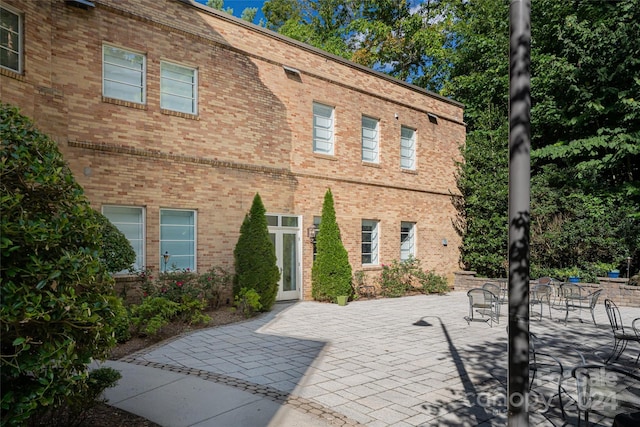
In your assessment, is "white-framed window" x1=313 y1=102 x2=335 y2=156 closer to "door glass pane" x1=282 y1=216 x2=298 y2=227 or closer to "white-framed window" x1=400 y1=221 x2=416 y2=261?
"door glass pane" x1=282 y1=216 x2=298 y2=227

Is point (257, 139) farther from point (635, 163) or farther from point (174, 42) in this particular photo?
point (635, 163)

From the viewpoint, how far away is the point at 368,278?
1484 centimetres

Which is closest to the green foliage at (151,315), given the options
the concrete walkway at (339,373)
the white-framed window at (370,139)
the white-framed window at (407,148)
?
the concrete walkway at (339,373)

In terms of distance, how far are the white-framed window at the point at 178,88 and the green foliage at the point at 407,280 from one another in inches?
332

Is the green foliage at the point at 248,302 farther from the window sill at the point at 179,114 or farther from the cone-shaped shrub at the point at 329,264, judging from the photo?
the window sill at the point at 179,114

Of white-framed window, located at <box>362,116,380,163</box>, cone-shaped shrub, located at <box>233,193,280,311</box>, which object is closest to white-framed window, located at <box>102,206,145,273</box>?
cone-shaped shrub, located at <box>233,193,280,311</box>

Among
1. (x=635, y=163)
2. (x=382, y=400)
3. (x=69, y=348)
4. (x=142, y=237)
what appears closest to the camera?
(x=69, y=348)

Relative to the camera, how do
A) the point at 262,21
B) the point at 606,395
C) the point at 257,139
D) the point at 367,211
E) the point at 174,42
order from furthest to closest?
the point at 262,21
the point at 367,211
the point at 257,139
the point at 174,42
the point at 606,395

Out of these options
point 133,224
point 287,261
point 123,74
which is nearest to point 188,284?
point 133,224

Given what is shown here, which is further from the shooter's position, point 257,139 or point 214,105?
point 257,139

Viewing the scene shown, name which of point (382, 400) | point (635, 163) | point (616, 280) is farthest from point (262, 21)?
point (382, 400)

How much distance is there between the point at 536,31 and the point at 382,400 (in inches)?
844

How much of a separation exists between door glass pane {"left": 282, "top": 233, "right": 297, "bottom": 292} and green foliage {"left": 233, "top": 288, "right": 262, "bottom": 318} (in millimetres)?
→ 2527

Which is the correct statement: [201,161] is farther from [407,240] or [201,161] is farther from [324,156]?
[407,240]
